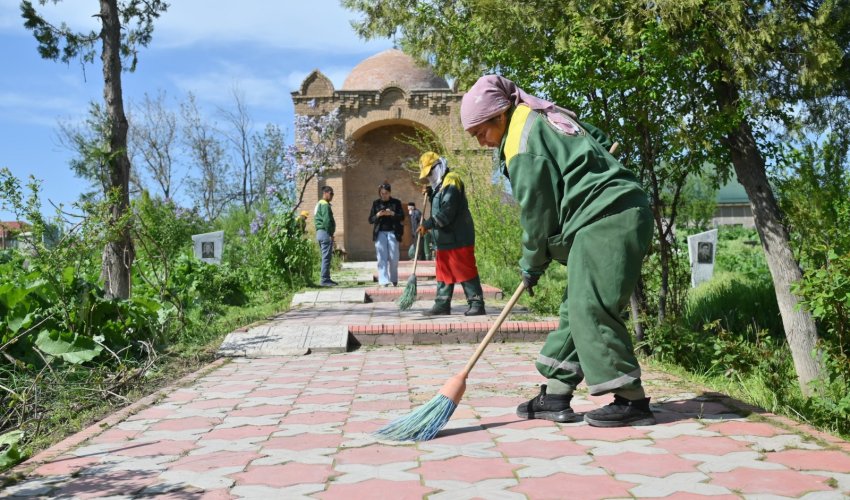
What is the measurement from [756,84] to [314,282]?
31.5 feet

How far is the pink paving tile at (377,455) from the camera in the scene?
3.73 metres

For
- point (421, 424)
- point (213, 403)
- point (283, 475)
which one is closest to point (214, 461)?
point (283, 475)

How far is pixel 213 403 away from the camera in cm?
528

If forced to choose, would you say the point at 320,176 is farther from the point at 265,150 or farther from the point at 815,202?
the point at 815,202

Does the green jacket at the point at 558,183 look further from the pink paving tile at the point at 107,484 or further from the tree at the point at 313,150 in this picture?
the tree at the point at 313,150

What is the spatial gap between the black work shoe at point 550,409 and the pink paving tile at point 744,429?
2.35 ft

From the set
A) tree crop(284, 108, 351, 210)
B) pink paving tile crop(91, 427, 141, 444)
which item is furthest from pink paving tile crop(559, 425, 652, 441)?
tree crop(284, 108, 351, 210)

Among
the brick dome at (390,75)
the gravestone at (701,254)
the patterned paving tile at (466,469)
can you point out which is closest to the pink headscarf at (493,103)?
the patterned paving tile at (466,469)

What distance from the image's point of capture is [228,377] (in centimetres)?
643

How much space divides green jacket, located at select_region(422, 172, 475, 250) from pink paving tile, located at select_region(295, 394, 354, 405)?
4.26 m

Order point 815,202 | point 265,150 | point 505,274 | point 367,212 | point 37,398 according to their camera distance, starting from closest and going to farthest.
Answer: point 37,398 < point 815,202 < point 505,274 < point 367,212 < point 265,150

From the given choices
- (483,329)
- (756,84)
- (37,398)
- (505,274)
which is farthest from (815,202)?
(505,274)

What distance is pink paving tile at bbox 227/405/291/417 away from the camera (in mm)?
4871

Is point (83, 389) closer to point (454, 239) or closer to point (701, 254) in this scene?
point (454, 239)
